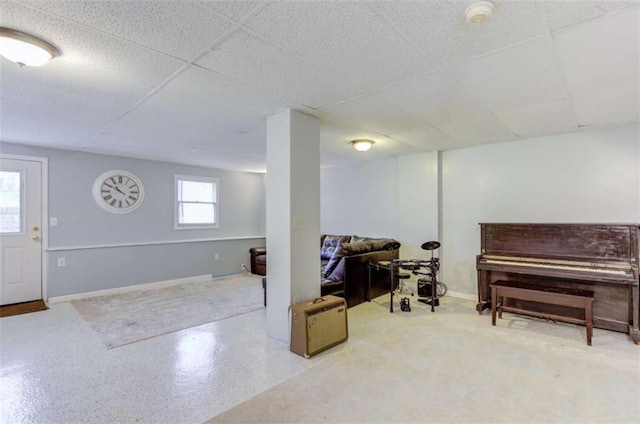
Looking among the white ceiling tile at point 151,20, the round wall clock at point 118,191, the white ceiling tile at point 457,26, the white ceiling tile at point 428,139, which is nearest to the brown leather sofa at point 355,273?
the white ceiling tile at point 428,139

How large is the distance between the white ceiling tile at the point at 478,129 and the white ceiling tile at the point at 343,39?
1403 millimetres

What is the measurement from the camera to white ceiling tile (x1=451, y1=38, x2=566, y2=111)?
1.94 meters

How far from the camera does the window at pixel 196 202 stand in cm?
594

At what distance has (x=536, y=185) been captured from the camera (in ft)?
13.1

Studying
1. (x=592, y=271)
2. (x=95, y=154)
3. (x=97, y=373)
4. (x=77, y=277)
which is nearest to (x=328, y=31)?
(x=97, y=373)

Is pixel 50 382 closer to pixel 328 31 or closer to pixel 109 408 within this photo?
pixel 109 408

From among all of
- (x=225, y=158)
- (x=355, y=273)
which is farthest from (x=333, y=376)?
(x=225, y=158)

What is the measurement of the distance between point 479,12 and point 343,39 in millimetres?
697

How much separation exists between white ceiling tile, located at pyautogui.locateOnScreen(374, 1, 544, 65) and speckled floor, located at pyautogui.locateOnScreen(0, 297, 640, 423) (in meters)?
2.26

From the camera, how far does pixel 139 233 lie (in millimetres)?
5367

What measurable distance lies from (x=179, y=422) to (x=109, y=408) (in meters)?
0.55

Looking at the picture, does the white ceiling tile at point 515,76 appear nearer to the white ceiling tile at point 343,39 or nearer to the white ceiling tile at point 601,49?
the white ceiling tile at point 601,49

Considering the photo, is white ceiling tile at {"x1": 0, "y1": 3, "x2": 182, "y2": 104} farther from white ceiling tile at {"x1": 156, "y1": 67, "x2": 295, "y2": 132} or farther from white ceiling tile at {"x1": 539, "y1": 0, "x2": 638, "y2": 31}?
white ceiling tile at {"x1": 539, "y1": 0, "x2": 638, "y2": 31}

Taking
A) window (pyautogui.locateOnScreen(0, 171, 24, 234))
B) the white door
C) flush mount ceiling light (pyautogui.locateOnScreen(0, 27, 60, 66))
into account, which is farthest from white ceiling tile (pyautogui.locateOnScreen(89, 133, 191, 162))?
flush mount ceiling light (pyautogui.locateOnScreen(0, 27, 60, 66))
